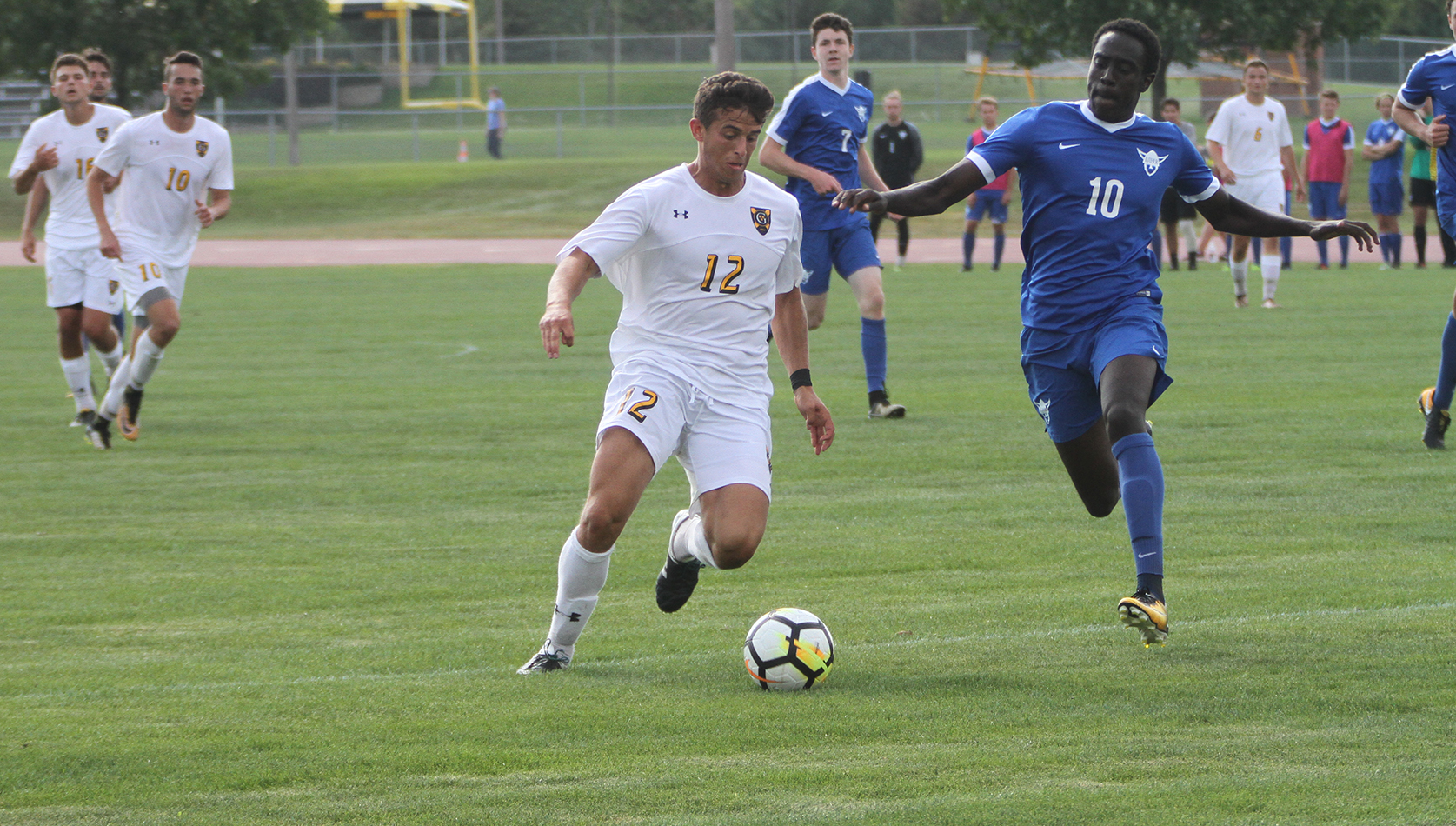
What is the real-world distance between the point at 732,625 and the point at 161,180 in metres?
6.36

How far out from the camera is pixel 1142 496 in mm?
5516

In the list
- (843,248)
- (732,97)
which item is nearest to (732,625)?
(732,97)

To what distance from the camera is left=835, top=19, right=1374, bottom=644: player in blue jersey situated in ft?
19.5

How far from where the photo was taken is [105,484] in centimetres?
939

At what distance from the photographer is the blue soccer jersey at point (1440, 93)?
886cm

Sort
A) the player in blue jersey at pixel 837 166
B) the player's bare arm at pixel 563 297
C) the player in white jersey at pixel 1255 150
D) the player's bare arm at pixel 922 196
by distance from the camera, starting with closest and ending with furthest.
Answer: the player's bare arm at pixel 563 297
the player's bare arm at pixel 922 196
the player in blue jersey at pixel 837 166
the player in white jersey at pixel 1255 150

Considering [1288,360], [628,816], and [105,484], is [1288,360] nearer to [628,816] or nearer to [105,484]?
[105,484]

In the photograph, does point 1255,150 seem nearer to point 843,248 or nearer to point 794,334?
point 843,248

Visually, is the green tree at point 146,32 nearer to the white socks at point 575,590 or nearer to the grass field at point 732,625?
the grass field at point 732,625

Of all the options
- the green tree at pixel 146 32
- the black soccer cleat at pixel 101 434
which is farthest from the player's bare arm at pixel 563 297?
the green tree at pixel 146 32

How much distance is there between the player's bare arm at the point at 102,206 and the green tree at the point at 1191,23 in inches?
1019

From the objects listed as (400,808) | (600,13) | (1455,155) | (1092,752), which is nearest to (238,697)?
(400,808)

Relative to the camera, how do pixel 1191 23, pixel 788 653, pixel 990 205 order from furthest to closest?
pixel 1191 23, pixel 990 205, pixel 788 653

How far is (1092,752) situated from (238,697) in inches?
100
